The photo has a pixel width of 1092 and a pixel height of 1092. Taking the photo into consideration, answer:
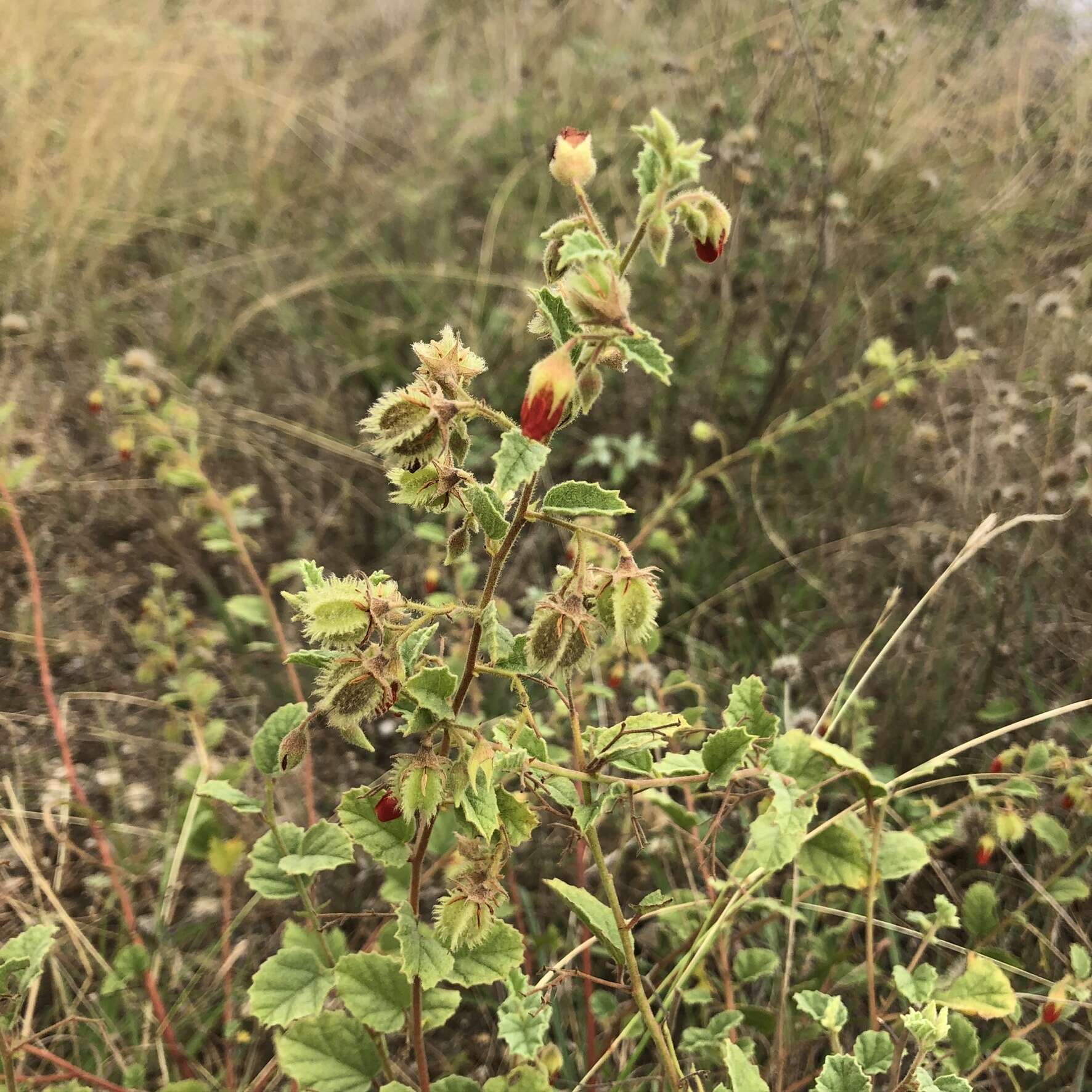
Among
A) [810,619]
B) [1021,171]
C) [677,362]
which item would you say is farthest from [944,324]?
[810,619]

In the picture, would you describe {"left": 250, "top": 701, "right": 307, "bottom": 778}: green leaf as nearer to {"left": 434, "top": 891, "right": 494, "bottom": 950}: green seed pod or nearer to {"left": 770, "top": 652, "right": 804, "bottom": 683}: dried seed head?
{"left": 434, "top": 891, "right": 494, "bottom": 950}: green seed pod

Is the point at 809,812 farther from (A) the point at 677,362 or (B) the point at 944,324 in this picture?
(B) the point at 944,324

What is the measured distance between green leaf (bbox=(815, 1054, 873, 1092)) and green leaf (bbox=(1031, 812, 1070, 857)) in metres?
0.69

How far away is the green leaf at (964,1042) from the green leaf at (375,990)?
73cm

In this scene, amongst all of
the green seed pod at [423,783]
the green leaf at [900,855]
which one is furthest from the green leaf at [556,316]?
the green leaf at [900,855]

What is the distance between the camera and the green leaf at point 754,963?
128cm

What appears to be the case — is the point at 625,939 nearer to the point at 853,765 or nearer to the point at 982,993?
the point at 853,765

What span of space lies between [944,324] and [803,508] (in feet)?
3.08

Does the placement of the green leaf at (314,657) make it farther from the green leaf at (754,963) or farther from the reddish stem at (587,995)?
the green leaf at (754,963)

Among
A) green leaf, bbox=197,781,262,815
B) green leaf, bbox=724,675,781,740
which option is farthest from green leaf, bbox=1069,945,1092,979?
green leaf, bbox=197,781,262,815

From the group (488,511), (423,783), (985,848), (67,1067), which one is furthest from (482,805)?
(985,848)

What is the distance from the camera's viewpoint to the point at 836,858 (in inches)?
45.5

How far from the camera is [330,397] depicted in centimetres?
270

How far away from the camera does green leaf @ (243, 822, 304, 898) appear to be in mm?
1076
